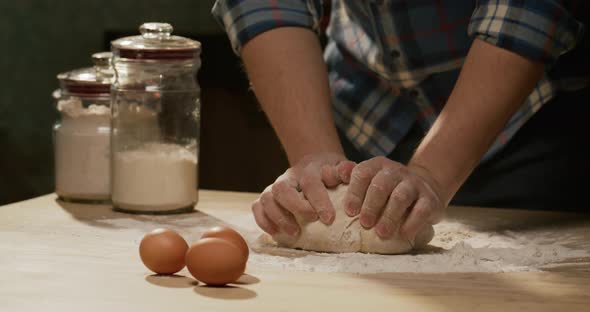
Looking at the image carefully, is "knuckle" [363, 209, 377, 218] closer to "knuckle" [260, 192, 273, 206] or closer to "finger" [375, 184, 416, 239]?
"finger" [375, 184, 416, 239]

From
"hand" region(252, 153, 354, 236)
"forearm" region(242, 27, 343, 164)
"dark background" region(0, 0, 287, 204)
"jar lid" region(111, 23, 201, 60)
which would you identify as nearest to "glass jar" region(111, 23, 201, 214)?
"jar lid" region(111, 23, 201, 60)

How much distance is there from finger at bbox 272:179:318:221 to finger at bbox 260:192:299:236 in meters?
0.01

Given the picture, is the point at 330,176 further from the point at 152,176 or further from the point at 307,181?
the point at 152,176

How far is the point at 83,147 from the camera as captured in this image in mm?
1549

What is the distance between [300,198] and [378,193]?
108 millimetres

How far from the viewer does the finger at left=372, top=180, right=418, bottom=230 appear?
1190 millimetres

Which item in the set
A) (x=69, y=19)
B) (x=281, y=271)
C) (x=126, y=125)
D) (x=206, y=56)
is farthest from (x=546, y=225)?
(x=69, y=19)

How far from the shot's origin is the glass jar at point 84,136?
5.09 feet

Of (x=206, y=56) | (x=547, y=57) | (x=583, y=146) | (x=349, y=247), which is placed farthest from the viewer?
(x=206, y=56)

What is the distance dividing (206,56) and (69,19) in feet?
1.36

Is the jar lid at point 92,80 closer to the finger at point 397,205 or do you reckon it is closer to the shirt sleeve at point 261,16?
the shirt sleeve at point 261,16

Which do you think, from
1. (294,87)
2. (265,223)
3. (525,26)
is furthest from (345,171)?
(525,26)

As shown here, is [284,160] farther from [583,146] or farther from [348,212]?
[348,212]

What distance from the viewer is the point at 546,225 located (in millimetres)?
1479
